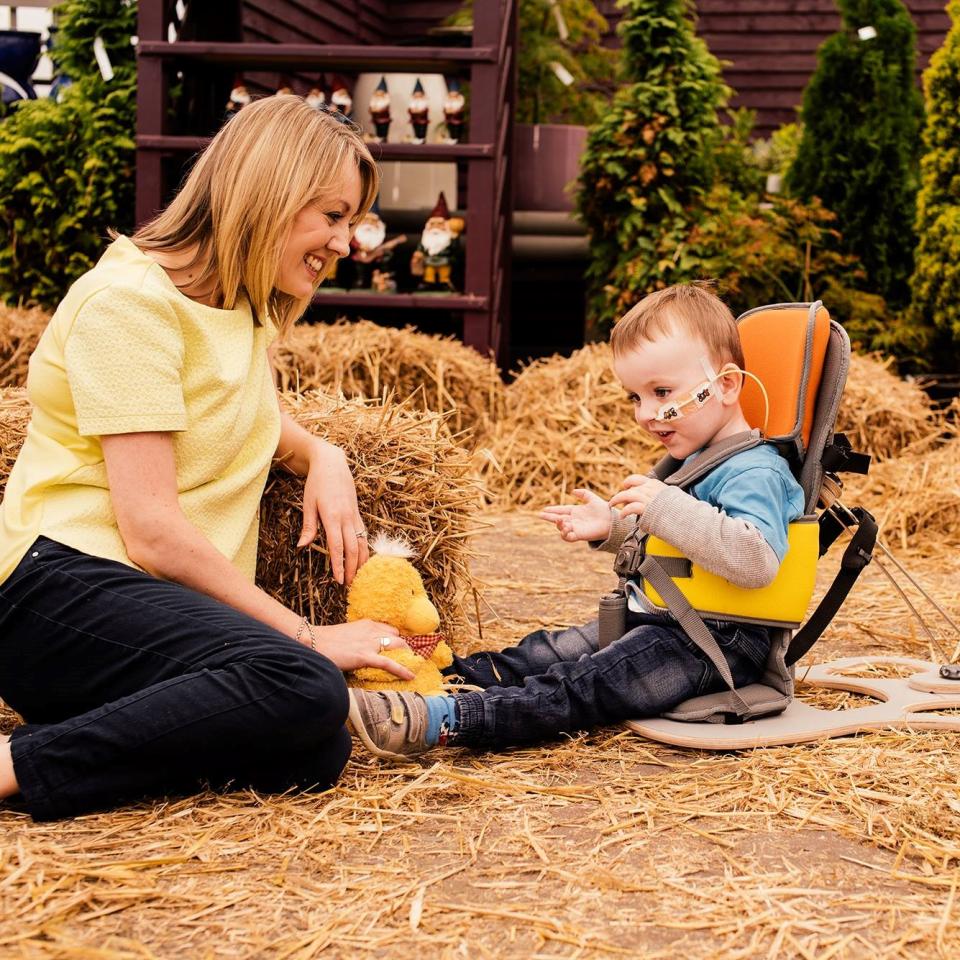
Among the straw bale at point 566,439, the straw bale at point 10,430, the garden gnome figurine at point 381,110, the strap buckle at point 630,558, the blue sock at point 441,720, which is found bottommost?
the straw bale at point 566,439

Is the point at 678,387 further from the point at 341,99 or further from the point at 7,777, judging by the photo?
the point at 341,99

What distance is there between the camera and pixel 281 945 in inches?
65.7

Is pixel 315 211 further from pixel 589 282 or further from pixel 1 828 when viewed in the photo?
pixel 589 282

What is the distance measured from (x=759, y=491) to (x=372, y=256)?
17.5 feet

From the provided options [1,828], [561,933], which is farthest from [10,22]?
[561,933]

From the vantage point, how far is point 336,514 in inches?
110

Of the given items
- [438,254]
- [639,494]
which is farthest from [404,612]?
[438,254]

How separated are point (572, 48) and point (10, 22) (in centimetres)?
461

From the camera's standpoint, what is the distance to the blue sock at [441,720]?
8.16 feet

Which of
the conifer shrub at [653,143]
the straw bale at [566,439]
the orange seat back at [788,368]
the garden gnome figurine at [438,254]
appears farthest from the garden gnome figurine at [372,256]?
the orange seat back at [788,368]

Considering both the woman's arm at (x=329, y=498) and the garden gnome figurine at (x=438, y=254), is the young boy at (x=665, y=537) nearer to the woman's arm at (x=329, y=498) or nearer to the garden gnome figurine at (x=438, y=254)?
the woman's arm at (x=329, y=498)

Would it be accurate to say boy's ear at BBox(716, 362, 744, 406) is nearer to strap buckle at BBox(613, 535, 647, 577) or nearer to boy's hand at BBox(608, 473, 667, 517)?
boy's hand at BBox(608, 473, 667, 517)

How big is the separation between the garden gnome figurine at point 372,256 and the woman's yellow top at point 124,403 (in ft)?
16.7

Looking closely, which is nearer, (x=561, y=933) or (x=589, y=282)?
(x=561, y=933)
